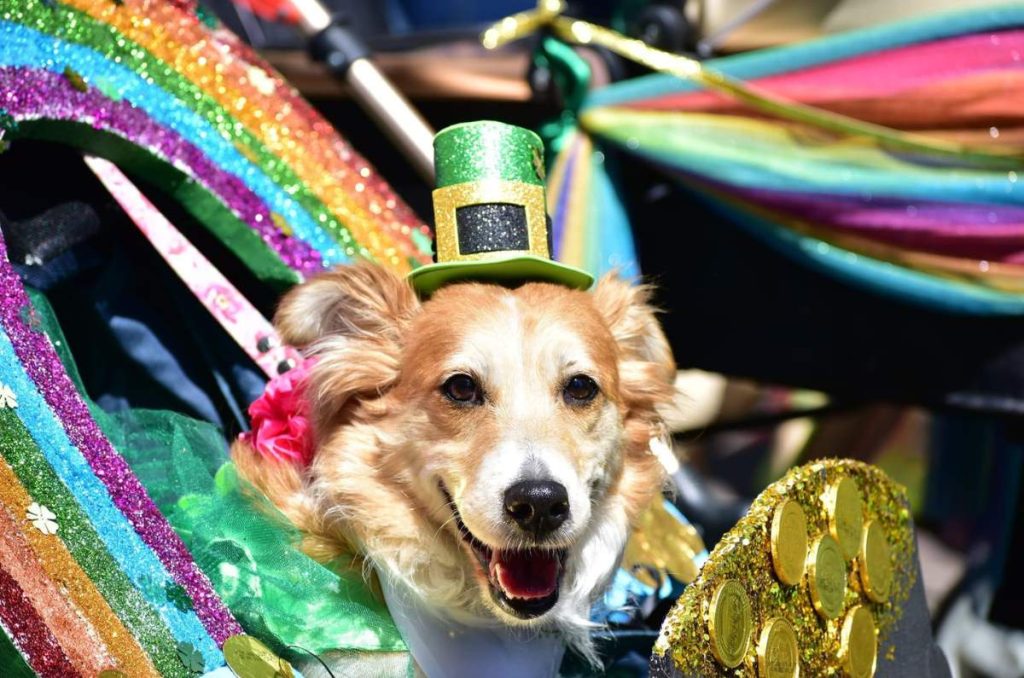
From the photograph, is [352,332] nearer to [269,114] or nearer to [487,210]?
[487,210]

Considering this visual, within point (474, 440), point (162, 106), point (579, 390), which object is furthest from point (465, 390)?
point (162, 106)

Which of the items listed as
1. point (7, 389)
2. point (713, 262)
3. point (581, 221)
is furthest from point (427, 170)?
point (7, 389)

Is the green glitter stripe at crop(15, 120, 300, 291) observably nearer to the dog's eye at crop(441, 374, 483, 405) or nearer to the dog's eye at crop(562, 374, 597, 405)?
the dog's eye at crop(441, 374, 483, 405)

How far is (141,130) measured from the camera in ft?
7.63

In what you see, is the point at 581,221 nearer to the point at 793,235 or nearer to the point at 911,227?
the point at 793,235

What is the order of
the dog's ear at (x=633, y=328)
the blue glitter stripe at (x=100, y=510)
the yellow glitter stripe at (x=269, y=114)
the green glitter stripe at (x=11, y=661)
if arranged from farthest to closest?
the yellow glitter stripe at (x=269, y=114) < the dog's ear at (x=633, y=328) < the blue glitter stripe at (x=100, y=510) < the green glitter stripe at (x=11, y=661)

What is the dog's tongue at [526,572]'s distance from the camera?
1.96m

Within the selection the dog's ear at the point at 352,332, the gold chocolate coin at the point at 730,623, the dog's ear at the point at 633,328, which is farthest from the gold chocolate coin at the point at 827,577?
the dog's ear at the point at 352,332

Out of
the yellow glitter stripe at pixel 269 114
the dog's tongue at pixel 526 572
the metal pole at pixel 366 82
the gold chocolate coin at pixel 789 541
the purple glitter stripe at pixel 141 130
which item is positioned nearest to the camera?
the gold chocolate coin at pixel 789 541

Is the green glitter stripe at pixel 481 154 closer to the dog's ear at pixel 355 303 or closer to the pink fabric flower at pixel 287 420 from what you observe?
the dog's ear at pixel 355 303

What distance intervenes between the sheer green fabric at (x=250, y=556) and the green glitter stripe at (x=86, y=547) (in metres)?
0.19

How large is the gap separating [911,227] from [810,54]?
56cm

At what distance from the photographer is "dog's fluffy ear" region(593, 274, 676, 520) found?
2.26 metres

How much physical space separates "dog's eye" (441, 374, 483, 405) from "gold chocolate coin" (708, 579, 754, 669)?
0.55 metres
